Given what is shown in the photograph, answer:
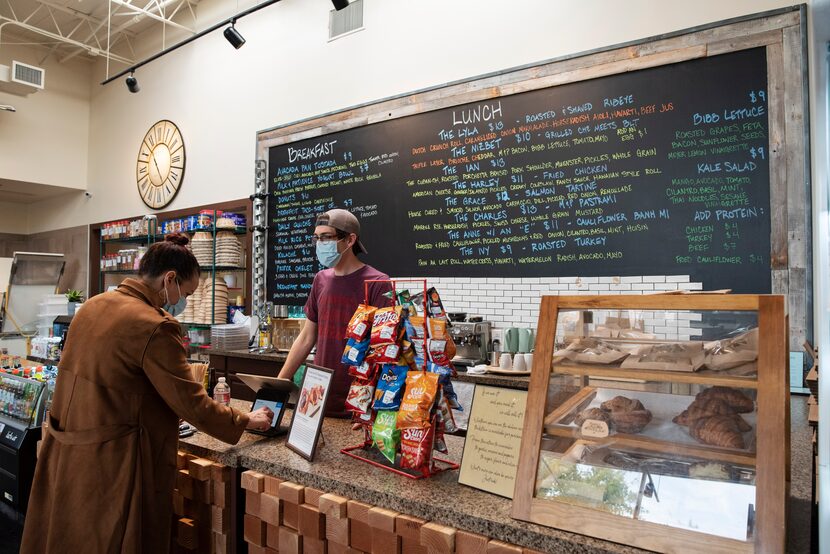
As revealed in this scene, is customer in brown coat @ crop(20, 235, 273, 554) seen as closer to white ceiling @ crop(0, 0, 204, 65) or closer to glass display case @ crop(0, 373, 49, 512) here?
glass display case @ crop(0, 373, 49, 512)

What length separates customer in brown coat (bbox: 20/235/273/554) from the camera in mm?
1824

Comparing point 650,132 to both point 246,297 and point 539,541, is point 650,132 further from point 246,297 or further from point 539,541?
point 246,297

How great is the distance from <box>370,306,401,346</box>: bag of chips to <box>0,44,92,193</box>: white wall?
894 centimetres

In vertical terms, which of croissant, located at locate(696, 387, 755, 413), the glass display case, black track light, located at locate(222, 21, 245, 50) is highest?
black track light, located at locate(222, 21, 245, 50)

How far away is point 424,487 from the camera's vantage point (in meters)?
1.59

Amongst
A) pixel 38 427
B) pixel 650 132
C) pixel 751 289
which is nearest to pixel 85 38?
pixel 38 427

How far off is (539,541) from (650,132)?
322cm

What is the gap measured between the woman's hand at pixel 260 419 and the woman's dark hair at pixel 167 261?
0.58m

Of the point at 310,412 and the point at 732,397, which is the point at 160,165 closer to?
the point at 310,412

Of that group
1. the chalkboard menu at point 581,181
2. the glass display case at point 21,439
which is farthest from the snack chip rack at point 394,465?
the chalkboard menu at point 581,181

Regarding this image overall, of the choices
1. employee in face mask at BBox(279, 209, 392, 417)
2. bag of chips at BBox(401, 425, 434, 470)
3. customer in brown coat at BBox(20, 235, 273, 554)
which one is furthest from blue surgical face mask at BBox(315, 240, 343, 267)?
bag of chips at BBox(401, 425, 434, 470)

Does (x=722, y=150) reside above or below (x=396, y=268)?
above

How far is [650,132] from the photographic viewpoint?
12.3 feet

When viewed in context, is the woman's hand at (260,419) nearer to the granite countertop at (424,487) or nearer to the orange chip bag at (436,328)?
the granite countertop at (424,487)
